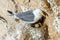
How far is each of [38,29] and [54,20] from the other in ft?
0.66

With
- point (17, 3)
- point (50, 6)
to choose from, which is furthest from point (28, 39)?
point (17, 3)

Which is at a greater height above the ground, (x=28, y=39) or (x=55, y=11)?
(x=55, y=11)

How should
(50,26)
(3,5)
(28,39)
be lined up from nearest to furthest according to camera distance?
(28,39)
(50,26)
(3,5)

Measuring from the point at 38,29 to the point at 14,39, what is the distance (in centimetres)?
23

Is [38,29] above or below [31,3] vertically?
below

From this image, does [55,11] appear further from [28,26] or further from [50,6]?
[28,26]

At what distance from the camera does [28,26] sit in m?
1.90

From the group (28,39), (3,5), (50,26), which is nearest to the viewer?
(28,39)

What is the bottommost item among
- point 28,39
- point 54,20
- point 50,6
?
point 28,39

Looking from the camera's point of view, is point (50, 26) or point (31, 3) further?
point (31, 3)

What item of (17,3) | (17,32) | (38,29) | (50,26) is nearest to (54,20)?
(50,26)

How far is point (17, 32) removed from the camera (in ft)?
6.11

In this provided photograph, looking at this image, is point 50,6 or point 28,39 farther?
point 50,6

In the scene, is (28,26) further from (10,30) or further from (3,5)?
(3,5)
